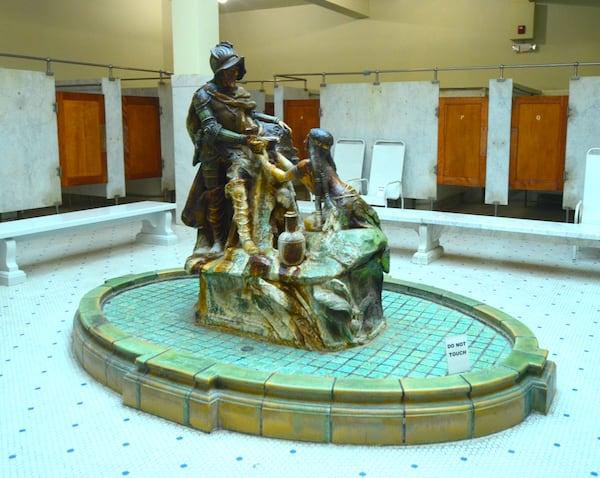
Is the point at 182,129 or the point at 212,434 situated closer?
the point at 212,434

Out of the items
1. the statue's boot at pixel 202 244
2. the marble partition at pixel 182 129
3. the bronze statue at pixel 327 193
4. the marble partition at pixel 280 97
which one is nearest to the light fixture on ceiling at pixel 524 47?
the marble partition at pixel 280 97

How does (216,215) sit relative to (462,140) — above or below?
below

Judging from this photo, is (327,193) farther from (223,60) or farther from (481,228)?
(481,228)

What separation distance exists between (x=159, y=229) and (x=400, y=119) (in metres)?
3.78

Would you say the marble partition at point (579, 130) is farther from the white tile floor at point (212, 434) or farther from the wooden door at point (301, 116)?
the wooden door at point (301, 116)

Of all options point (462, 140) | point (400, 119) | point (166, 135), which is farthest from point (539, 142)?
point (166, 135)

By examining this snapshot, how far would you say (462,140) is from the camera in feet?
29.0

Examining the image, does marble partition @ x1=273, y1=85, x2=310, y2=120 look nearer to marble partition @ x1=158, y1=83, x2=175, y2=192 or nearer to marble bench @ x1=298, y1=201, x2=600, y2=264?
marble partition @ x1=158, y1=83, x2=175, y2=192

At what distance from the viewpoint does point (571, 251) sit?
7512mm

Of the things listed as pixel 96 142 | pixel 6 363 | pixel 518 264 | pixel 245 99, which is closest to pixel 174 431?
pixel 6 363

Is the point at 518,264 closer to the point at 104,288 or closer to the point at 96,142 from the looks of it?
the point at 104,288

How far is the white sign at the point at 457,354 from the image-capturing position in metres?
3.36

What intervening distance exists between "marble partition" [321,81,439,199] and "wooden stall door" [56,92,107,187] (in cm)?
335

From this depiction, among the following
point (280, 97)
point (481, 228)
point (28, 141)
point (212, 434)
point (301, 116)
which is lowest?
point (212, 434)
